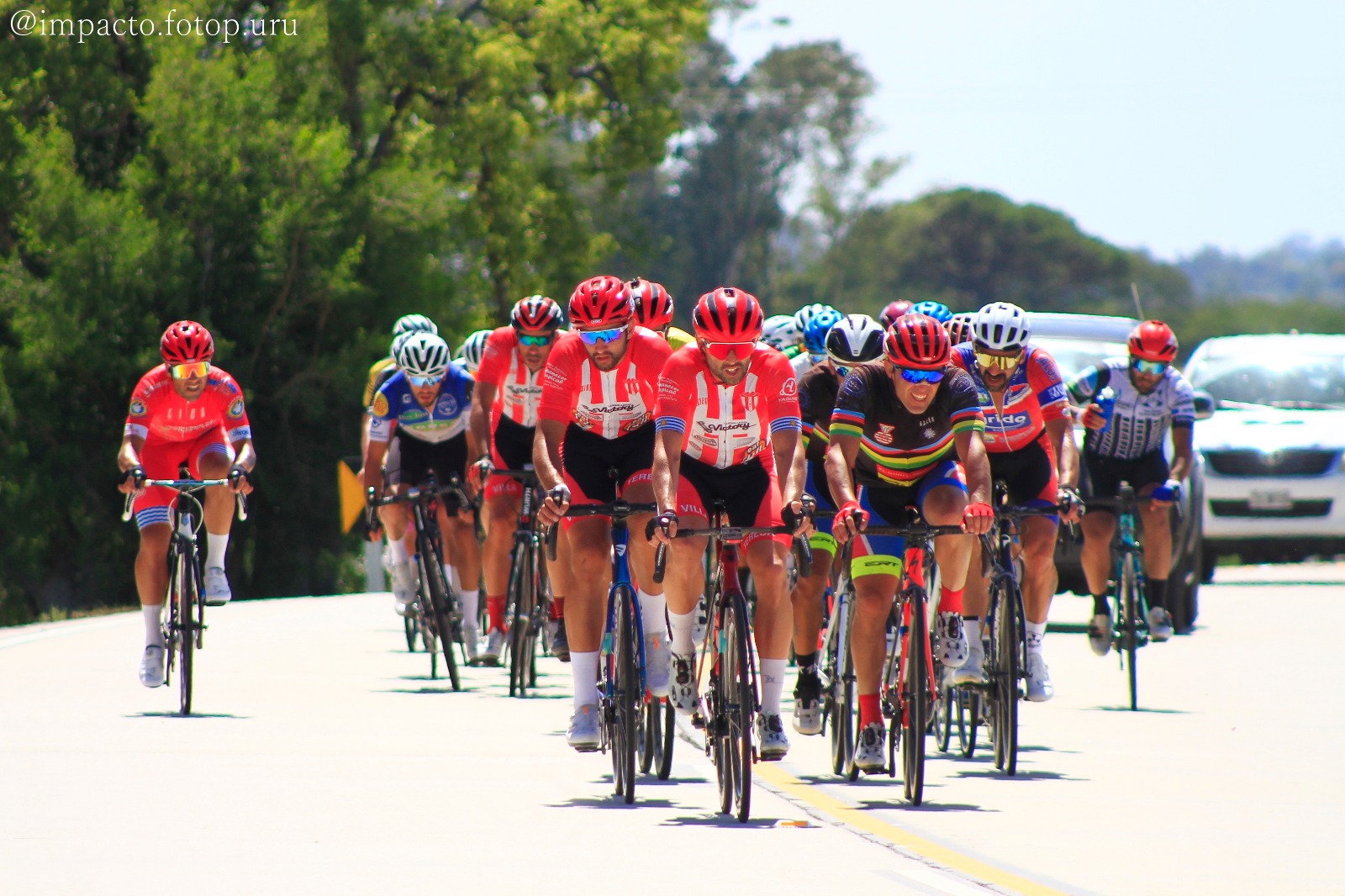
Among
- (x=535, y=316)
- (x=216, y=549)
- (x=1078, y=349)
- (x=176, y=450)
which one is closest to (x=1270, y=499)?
(x=1078, y=349)

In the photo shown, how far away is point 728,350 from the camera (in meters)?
8.65

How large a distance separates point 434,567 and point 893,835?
18.4ft

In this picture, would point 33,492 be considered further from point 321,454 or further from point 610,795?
point 610,795

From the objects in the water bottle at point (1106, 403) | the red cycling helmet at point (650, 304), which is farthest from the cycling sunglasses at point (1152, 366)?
the red cycling helmet at point (650, 304)

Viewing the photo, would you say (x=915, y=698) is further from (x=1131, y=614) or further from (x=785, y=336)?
(x=785, y=336)

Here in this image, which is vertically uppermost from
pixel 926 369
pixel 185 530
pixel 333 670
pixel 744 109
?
pixel 744 109

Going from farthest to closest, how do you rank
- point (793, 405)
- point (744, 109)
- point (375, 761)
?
point (744, 109), point (375, 761), point (793, 405)

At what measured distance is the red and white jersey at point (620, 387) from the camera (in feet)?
30.6

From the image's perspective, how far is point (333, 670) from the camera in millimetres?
14383

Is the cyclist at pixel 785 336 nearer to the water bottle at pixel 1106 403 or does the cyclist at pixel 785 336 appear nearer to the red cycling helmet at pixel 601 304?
the water bottle at pixel 1106 403

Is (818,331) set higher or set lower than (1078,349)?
lower

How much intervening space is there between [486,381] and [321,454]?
15.4 meters

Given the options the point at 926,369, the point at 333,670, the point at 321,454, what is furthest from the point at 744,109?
the point at 926,369

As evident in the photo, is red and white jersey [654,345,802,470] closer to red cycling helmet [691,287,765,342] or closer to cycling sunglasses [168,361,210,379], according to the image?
red cycling helmet [691,287,765,342]
